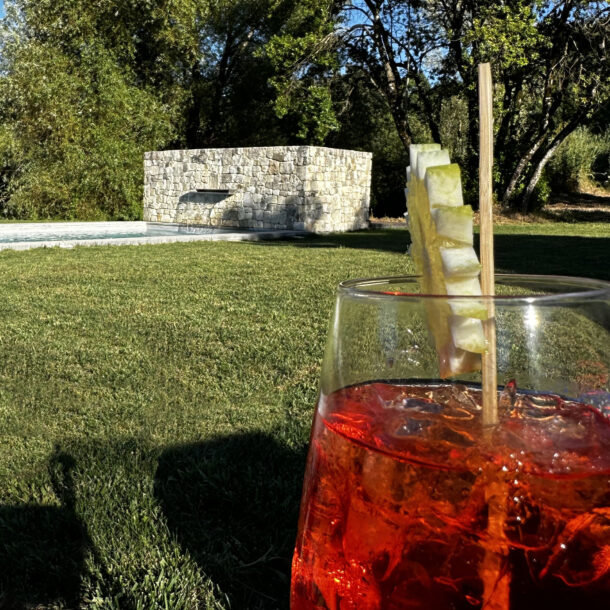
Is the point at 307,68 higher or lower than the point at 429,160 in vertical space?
higher

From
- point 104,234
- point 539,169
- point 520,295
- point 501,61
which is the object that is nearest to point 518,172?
point 539,169

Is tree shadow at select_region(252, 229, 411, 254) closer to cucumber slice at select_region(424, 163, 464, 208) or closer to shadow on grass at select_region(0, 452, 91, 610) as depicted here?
shadow on grass at select_region(0, 452, 91, 610)

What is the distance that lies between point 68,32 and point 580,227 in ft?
48.6

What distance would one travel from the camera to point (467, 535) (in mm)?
701

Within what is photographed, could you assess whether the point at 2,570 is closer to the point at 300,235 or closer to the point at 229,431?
the point at 229,431

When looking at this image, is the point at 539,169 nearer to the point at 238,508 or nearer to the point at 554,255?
the point at 554,255


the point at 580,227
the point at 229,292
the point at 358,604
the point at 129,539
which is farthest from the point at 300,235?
the point at 358,604

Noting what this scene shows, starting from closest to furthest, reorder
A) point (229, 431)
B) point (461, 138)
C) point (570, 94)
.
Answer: point (229, 431) → point (570, 94) → point (461, 138)

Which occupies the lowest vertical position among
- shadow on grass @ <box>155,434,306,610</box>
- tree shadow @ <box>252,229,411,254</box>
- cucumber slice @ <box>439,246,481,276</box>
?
shadow on grass @ <box>155,434,306,610</box>

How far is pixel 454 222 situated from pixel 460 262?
1.6 inches

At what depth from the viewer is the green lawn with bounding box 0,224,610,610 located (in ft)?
5.11

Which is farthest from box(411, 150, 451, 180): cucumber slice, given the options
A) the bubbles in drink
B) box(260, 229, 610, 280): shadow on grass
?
box(260, 229, 610, 280): shadow on grass

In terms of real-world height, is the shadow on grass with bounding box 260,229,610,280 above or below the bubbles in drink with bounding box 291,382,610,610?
below

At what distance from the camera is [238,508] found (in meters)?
1.88
